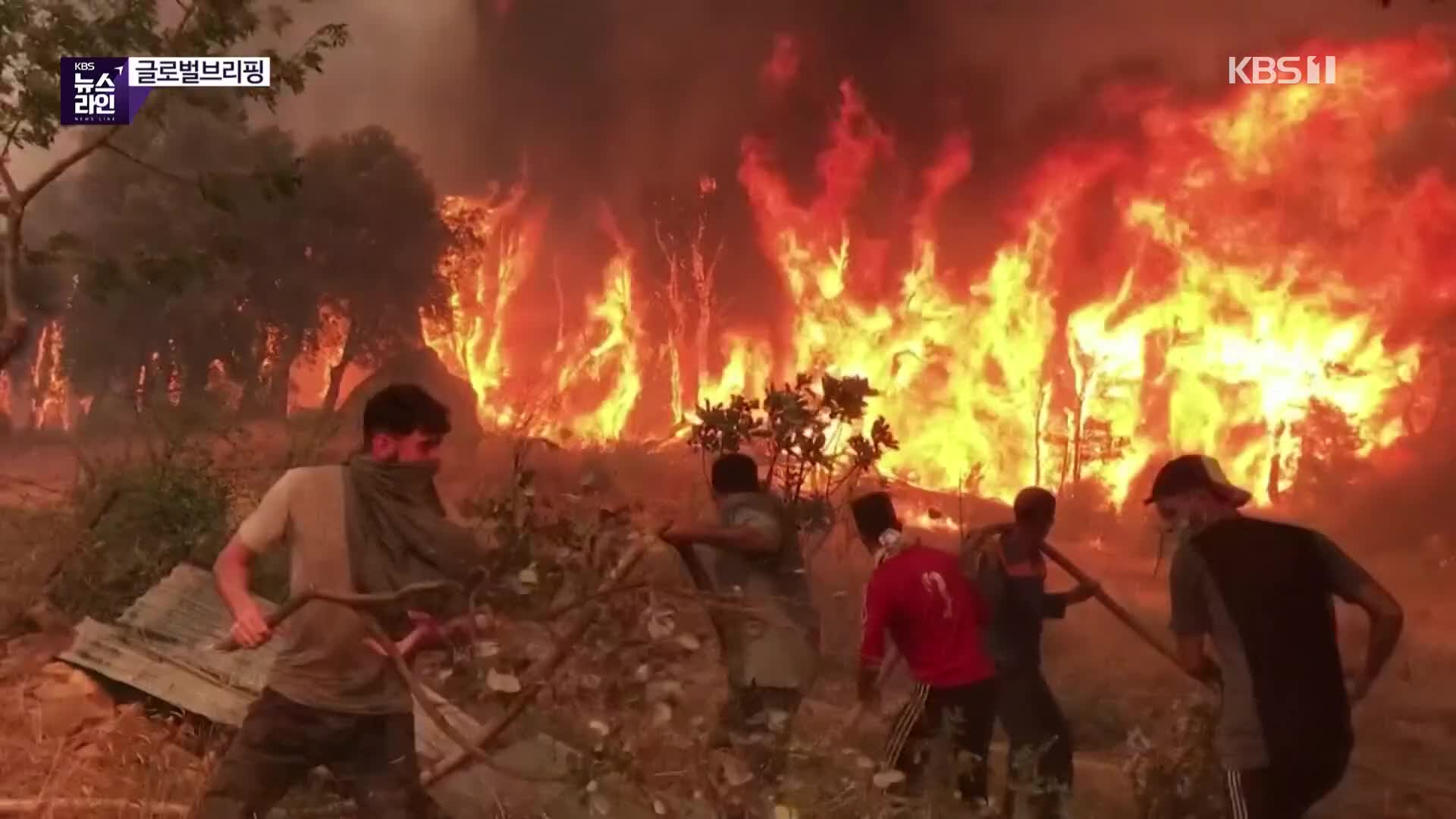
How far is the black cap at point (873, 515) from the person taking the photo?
396 cm

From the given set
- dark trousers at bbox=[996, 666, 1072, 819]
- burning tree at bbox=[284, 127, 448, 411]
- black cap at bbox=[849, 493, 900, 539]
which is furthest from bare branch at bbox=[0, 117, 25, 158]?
dark trousers at bbox=[996, 666, 1072, 819]

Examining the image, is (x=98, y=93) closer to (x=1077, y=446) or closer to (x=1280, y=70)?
(x=1077, y=446)

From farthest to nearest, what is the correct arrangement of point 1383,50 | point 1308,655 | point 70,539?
1. point 1383,50
2. point 70,539
3. point 1308,655

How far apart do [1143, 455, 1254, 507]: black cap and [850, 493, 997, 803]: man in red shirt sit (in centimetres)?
86

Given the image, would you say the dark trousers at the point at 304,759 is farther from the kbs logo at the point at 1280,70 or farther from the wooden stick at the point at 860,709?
the kbs logo at the point at 1280,70

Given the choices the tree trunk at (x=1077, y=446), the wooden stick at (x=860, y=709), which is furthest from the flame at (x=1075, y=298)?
the wooden stick at (x=860, y=709)

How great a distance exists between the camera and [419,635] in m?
3.43

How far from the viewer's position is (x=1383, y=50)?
712cm

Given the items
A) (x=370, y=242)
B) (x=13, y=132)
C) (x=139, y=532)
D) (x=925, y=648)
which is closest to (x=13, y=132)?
(x=13, y=132)

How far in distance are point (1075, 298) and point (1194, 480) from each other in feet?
15.2

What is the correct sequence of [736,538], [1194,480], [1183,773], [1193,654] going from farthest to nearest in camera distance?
[1183,773] → [736,538] → [1194,480] → [1193,654]

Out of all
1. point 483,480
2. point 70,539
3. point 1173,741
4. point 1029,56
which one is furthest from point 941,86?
point 70,539

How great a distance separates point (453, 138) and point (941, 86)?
3928mm

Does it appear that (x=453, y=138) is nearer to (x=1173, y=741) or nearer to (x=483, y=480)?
(x=483, y=480)
